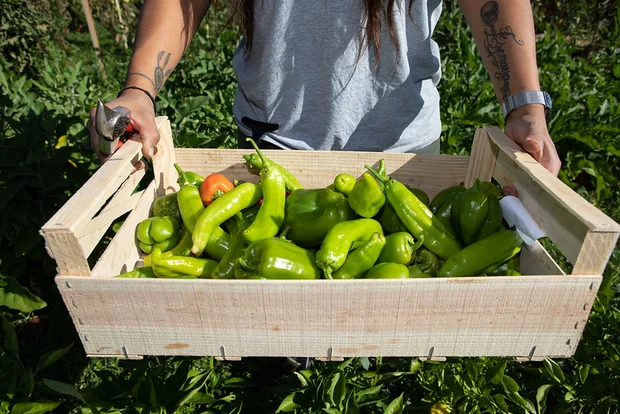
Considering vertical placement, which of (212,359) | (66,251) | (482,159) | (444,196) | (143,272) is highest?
(66,251)

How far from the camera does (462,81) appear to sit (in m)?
5.36

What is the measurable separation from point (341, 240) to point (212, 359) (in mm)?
819

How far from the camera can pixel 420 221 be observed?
2049 millimetres

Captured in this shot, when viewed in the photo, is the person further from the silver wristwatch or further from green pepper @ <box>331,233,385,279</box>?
green pepper @ <box>331,233,385,279</box>

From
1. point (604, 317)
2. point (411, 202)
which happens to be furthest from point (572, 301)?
point (604, 317)

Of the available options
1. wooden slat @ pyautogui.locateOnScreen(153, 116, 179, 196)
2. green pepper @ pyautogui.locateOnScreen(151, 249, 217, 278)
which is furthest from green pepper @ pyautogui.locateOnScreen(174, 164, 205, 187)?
green pepper @ pyautogui.locateOnScreen(151, 249, 217, 278)

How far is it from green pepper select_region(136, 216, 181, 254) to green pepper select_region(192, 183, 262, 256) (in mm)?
139

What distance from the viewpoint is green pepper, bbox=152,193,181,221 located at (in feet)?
7.47

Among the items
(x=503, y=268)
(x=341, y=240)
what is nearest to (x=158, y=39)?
(x=341, y=240)

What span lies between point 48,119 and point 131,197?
1739 millimetres

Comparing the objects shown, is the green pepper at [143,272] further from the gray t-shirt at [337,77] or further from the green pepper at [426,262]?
the green pepper at [426,262]

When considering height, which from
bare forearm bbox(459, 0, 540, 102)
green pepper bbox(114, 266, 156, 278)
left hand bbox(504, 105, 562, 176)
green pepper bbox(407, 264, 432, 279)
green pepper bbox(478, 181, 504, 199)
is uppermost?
bare forearm bbox(459, 0, 540, 102)

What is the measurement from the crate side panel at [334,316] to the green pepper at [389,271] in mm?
195

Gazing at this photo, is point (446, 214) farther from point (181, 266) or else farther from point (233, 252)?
point (181, 266)
